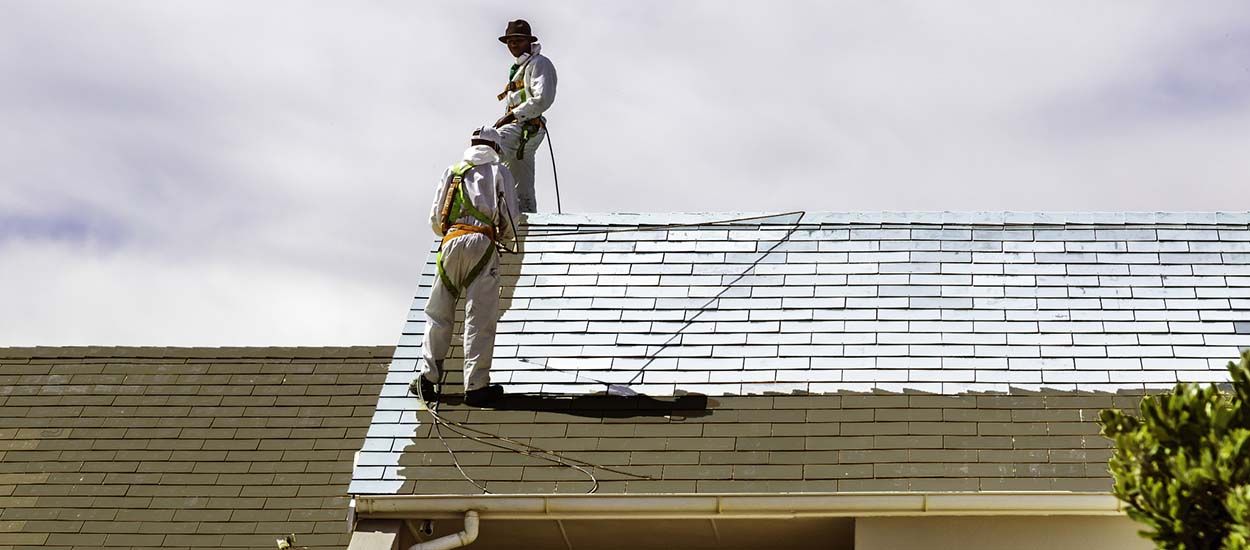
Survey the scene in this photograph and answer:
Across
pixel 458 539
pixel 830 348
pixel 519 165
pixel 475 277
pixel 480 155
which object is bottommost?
pixel 458 539

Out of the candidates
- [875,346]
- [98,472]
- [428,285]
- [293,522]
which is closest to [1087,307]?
[875,346]

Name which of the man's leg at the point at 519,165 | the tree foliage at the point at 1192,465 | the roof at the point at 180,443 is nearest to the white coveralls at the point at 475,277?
the roof at the point at 180,443

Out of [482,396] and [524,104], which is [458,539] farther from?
[524,104]

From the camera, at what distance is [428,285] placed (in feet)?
43.7

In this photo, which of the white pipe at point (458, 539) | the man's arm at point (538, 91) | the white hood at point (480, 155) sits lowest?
the white pipe at point (458, 539)

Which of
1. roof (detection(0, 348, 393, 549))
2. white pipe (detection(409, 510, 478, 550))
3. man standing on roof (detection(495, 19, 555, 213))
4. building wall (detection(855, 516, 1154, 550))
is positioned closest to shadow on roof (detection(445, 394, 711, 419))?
white pipe (detection(409, 510, 478, 550))

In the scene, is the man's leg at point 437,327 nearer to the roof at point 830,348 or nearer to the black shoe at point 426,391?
the black shoe at point 426,391

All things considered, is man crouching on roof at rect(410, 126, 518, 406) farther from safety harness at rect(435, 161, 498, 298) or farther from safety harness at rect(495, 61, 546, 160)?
safety harness at rect(495, 61, 546, 160)

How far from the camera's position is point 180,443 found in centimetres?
1314

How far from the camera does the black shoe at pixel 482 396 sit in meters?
12.2

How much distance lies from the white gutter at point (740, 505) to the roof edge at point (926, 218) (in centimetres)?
307

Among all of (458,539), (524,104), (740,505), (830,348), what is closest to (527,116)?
(524,104)

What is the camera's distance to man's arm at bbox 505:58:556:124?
15148 millimetres

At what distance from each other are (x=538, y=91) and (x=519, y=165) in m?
0.64
